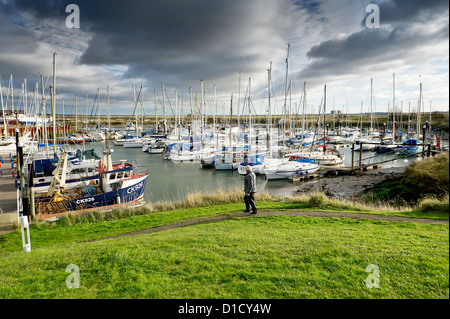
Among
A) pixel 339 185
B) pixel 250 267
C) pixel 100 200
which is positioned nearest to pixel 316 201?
pixel 250 267

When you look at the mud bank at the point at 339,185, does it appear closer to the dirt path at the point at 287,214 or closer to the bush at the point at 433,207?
the bush at the point at 433,207

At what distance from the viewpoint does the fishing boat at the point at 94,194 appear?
18.7m

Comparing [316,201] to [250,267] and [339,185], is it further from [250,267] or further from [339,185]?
[339,185]

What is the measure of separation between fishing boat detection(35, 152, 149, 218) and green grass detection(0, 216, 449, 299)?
11.1 metres

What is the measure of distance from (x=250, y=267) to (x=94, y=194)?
18.8m

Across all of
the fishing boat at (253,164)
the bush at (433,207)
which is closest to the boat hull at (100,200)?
the fishing boat at (253,164)

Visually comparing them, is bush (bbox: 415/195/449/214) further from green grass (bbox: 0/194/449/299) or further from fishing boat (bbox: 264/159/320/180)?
fishing boat (bbox: 264/159/320/180)

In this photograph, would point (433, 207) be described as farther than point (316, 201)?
No

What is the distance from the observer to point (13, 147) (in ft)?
162

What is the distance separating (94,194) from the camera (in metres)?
21.6

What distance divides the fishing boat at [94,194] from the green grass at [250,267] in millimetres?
11096

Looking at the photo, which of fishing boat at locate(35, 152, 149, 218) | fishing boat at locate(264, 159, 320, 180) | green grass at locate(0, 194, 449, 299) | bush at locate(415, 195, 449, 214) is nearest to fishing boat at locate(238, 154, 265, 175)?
fishing boat at locate(264, 159, 320, 180)

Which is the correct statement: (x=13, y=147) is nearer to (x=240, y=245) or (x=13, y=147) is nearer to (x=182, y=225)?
(x=182, y=225)
